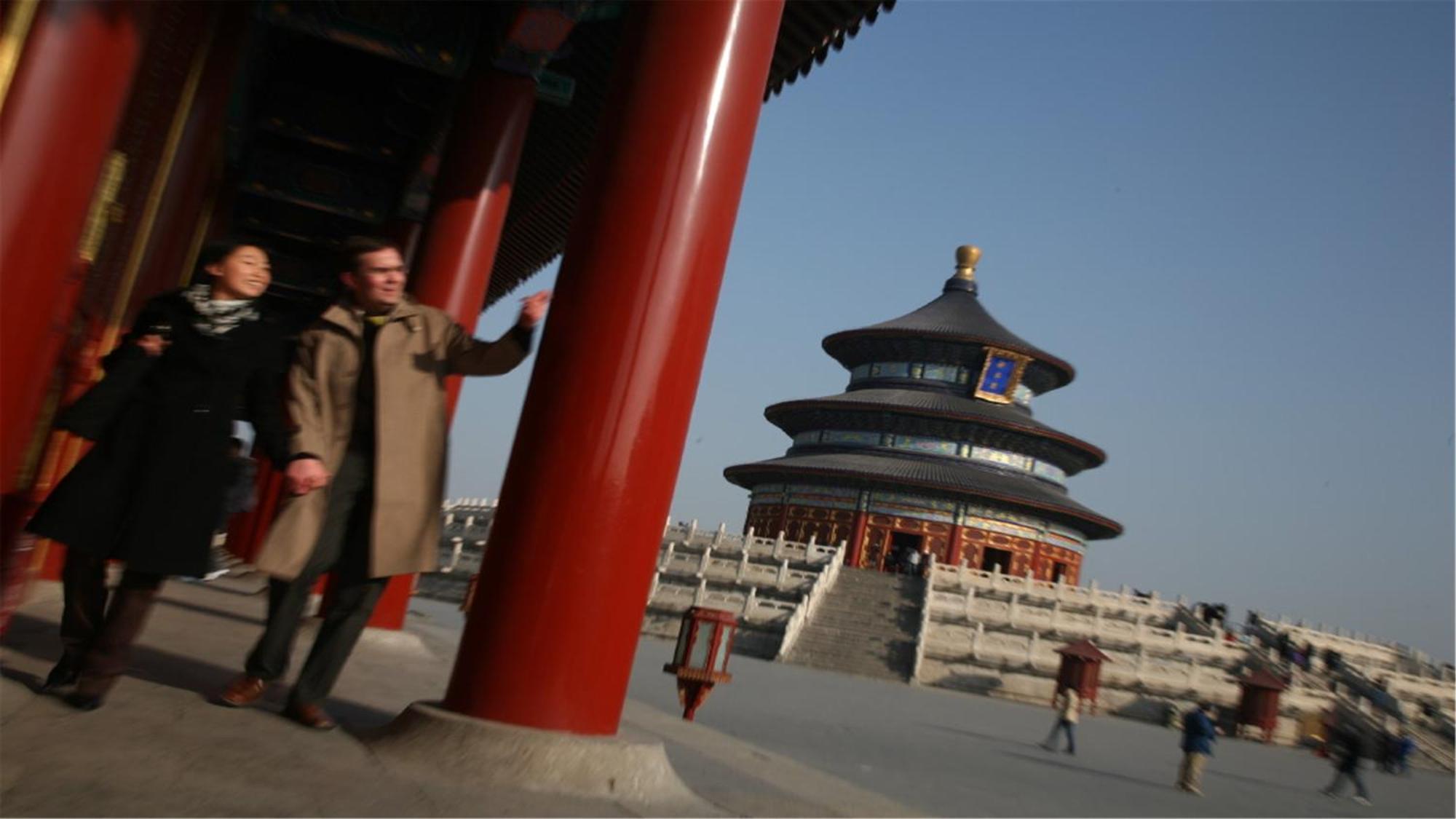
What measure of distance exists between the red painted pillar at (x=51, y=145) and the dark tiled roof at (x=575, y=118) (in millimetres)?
2149

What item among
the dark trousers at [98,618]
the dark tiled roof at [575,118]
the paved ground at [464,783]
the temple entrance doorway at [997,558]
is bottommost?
the paved ground at [464,783]

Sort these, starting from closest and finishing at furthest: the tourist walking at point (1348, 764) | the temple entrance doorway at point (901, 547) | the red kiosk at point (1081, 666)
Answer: the tourist walking at point (1348, 764)
the red kiosk at point (1081, 666)
the temple entrance doorway at point (901, 547)

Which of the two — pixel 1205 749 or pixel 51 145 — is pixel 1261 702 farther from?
pixel 51 145

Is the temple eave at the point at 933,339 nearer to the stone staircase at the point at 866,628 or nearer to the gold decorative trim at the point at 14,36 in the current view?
the stone staircase at the point at 866,628

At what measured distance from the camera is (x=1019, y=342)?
35062 millimetres

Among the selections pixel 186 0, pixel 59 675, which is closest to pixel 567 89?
pixel 186 0

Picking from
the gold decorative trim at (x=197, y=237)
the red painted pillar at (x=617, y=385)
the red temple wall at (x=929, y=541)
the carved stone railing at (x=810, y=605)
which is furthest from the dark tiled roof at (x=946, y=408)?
the red painted pillar at (x=617, y=385)

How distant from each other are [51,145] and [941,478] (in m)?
28.2

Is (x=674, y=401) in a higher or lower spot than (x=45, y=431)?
higher

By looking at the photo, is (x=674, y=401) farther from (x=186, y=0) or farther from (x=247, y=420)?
(x=186, y=0)

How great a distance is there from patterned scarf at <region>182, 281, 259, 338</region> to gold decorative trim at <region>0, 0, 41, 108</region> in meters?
0.82

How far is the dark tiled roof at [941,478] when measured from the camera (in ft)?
99.3

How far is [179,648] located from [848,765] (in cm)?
398

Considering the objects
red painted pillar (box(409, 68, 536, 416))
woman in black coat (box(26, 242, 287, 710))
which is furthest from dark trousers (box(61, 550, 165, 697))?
red painted pillar (box(409, 68, 536, 416))
